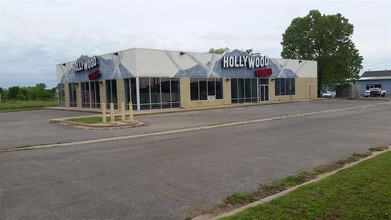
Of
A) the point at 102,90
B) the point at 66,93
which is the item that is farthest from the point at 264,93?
the point at 66,93

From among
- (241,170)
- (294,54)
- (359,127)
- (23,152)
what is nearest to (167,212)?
(241,170)

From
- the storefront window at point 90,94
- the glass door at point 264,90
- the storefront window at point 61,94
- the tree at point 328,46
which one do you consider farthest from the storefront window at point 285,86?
the storefront window at point 61,94

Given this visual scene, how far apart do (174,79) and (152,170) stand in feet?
77.3

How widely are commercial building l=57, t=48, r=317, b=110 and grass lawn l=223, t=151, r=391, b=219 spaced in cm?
2372

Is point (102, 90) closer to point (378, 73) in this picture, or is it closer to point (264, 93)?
point (264, 93)

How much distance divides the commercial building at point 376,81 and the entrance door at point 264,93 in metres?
33.2

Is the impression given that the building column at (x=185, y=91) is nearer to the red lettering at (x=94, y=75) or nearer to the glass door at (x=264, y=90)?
the red lettering at (x=94, y=75)

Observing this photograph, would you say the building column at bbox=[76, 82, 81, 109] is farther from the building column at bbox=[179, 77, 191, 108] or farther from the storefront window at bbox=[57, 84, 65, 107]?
the building column at bbox=[179, 77, 191, 108]

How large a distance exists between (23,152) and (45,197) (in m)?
5.63

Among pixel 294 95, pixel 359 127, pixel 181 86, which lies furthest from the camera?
pixel 294 95

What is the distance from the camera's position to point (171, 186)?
21.6 ft

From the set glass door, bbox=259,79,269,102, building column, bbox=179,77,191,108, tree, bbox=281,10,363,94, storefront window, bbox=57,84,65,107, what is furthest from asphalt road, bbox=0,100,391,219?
tree, bbox=281,10,363,94

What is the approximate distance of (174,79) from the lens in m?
31.0

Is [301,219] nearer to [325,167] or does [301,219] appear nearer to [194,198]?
[194,198]
